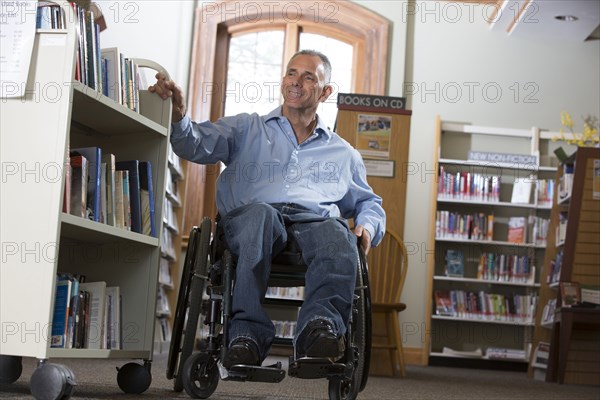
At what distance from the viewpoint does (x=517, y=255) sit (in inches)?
299

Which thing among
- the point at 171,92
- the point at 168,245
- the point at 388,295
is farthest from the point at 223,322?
the point at 168,245

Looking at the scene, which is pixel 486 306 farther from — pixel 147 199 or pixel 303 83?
pixel 147 199

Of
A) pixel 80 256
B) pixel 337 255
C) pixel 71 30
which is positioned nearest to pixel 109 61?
pixel 71 30

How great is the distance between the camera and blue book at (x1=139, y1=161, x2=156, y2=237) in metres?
2.75

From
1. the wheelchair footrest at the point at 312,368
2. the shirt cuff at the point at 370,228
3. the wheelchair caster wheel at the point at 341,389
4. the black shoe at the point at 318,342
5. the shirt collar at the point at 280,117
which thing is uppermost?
the shirt collar at the point at 280,117

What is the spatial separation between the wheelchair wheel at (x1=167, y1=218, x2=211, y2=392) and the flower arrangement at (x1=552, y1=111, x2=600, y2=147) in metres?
4.55

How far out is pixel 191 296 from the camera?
2.59 meters

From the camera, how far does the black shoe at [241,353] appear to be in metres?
2.26

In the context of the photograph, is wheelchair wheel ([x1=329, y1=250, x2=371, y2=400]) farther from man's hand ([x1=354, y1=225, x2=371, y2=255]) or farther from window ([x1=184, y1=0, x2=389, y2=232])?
window ([x1=184, y1=0, x2=389, y2=232])

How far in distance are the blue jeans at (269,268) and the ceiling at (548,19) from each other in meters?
Result: 5.14

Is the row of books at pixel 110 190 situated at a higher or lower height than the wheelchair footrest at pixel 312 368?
higher

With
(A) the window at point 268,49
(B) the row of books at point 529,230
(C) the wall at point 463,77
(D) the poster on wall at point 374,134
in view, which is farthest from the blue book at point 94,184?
(B) the row of books at point 529,230

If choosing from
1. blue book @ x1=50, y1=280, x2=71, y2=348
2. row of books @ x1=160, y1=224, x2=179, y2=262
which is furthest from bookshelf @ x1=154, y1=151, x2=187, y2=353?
blue book @ x1=50, y1=280, x2=71, y2=348

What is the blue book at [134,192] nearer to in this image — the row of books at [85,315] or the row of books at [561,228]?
the row of books at [85,315]
